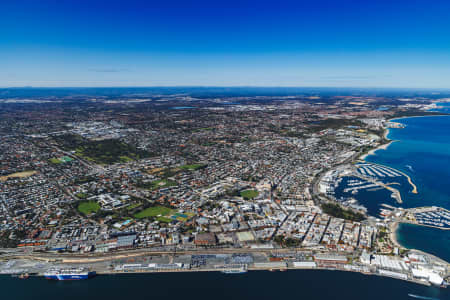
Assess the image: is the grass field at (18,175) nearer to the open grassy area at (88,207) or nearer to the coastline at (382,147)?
the open grassy area at (88,207)

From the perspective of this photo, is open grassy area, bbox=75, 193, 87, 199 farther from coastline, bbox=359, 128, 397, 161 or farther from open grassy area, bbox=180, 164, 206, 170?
coastline, bbox=359, 128, 397, 161

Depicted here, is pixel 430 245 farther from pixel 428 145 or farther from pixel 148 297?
pixel 428 145

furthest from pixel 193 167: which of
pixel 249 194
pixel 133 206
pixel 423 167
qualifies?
pixel 423 167

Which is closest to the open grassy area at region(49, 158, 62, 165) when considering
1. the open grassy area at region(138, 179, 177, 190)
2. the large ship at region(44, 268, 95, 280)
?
the open grassy area at region(138, 179, 177, 190)

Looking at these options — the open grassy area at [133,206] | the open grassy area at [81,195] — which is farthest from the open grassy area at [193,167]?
the open grassy area at [81,195]

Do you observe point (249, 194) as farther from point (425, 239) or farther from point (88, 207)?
point (88, 207)

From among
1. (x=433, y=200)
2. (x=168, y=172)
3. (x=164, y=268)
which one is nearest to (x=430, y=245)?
(x=433, y=200)
